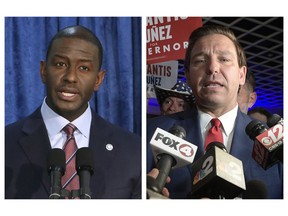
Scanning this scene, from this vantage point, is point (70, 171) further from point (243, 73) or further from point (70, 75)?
point (243, 73)

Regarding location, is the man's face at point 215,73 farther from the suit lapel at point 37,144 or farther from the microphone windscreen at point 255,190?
the suit lapel at point 37,144

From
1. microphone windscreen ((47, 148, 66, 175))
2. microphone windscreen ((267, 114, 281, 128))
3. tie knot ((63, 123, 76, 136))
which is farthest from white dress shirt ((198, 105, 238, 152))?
microphone windscreen ((47, 148, 66, 175))

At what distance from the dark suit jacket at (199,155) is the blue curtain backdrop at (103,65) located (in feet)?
0.67

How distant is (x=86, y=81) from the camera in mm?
2707

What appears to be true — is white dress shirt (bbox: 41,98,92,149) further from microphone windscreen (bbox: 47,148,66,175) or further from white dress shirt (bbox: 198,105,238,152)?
white dress shirt (bbox: 198,105,238,152)

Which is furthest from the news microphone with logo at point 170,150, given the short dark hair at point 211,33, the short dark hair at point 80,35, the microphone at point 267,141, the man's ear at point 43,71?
the man's ear at point 43,71

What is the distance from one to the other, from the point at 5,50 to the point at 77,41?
46cm

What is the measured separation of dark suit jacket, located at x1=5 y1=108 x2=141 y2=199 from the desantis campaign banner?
0.56 metres

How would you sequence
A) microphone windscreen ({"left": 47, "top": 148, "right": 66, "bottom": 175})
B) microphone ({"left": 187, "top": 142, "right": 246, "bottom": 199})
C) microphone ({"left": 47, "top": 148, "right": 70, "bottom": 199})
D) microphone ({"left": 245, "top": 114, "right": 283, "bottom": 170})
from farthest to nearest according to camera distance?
microphone ({"left": 245, "top": 114, "right": 283, "bottom": 170})
microphone ({"left": 187, "top": 142, "right": 246, "bottom": 199})
microphone windscreen ({"left": 47, "top": 148, "right": 66, "bottom": 175})
microphone ({"left": 47, "top": 148, "right": 70, "bottom": 199})

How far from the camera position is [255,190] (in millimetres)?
2676

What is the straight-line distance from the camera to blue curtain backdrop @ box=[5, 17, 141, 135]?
2.68m

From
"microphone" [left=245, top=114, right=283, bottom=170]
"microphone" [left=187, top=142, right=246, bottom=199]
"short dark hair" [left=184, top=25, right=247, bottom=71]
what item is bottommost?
"microphone" [left=187, top=142, right=246, bottom=199]

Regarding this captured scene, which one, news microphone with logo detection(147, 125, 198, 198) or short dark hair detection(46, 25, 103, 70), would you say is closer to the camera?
news microphone with logo detection(147, 125, 198, 198)
